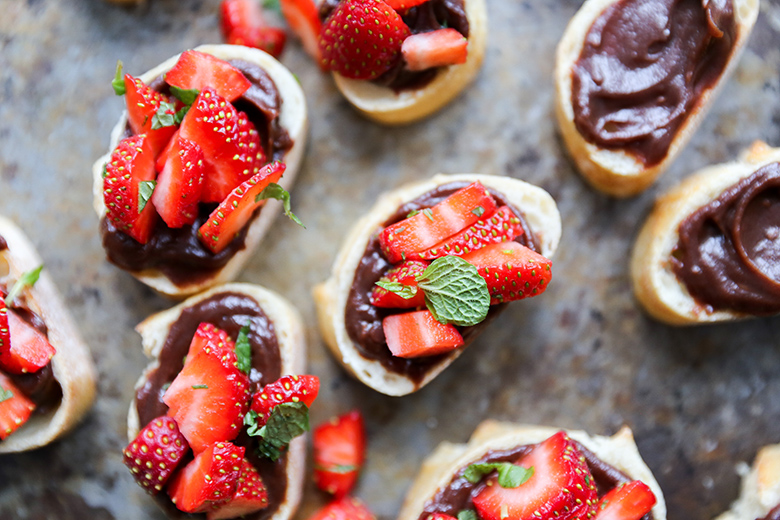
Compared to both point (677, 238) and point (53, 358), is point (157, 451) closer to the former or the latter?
point (53, 358)

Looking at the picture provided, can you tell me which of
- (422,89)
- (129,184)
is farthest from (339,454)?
(422,89)

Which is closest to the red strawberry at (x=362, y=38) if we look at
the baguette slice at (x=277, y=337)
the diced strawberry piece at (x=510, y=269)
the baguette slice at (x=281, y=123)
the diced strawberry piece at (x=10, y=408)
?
the baguette slice at (x=281, y=123)

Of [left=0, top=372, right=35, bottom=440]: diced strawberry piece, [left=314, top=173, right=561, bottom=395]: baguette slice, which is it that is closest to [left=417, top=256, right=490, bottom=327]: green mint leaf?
[left=314, top=173, right=561, bottom=395]: baguette slice

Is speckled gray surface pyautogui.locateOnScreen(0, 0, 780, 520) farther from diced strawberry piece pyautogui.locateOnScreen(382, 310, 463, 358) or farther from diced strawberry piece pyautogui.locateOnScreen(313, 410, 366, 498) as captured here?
diced strawberry piece pyautogui.locateOnScreen(382, 310, 463, 358)

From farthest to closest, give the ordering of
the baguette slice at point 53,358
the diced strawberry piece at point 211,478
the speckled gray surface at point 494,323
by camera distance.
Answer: the speckled gray surface at point 494,323 → the baguette slice at point 53,358 → the diced strawberry piece at point 211,478

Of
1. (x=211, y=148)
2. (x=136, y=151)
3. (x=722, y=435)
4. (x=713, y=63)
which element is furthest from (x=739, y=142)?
(x=136, y=151)

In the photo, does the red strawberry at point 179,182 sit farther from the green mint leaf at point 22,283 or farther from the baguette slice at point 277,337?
the green mint leaf at point 22,283
